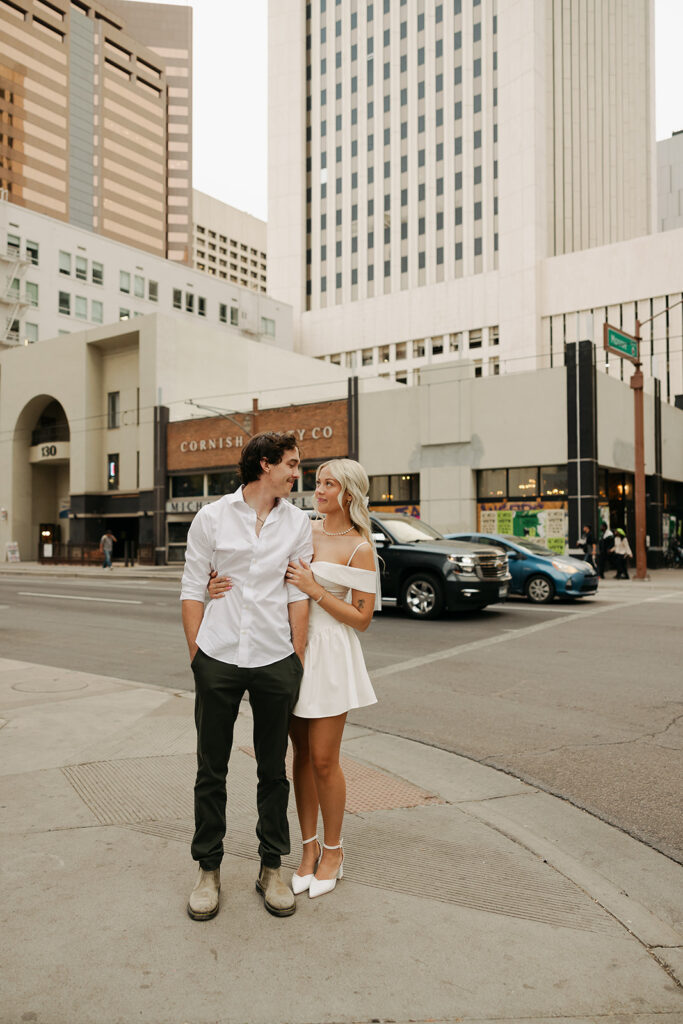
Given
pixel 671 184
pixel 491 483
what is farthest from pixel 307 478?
pixel 671 184

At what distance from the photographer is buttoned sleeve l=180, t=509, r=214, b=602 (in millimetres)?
3199

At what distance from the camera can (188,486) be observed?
39250 mm

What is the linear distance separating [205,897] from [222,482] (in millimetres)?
35652

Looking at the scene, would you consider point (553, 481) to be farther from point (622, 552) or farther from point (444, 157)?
point (444, 157)

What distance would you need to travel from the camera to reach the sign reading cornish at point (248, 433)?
33.9 m

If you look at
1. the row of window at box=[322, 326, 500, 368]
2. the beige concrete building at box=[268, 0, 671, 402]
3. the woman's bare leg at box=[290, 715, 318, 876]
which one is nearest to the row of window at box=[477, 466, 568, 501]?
the woman's bare leg at box=[290, 715, 318, 876]

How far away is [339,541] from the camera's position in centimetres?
341

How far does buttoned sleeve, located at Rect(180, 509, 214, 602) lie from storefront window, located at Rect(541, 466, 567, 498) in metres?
26.1

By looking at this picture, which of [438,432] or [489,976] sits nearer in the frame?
[489,976]

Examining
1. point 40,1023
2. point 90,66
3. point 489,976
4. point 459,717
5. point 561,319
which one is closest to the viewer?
point 40,1023

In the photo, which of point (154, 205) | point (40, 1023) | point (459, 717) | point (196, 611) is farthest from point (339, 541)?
point (154, 205)

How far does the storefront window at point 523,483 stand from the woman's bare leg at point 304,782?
26.3m

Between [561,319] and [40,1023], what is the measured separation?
65237 mm

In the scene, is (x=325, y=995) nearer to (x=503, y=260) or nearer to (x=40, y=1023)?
(x=40, y=1023)
